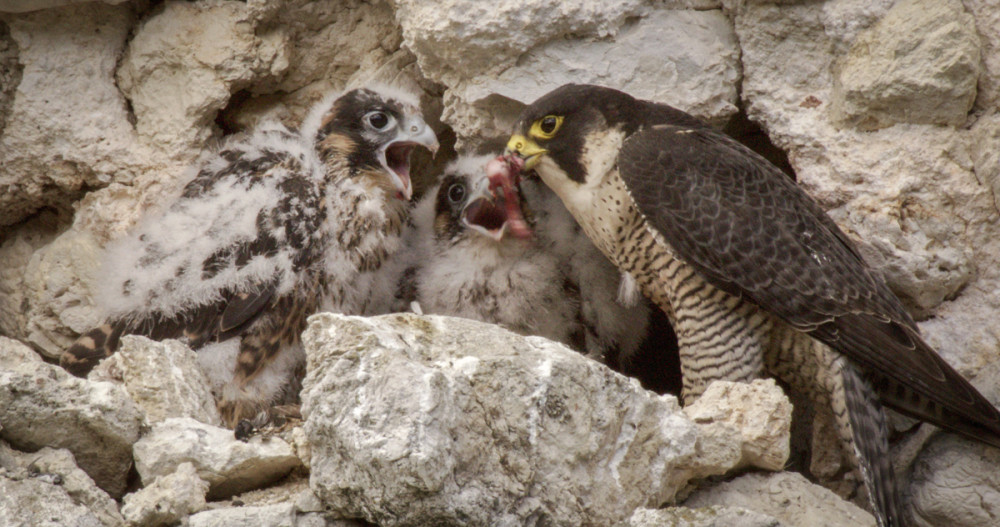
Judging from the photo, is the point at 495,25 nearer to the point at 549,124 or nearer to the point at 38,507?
the point at 549,124

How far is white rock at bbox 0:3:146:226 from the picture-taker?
4102 millimetres

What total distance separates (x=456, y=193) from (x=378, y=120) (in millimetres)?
554

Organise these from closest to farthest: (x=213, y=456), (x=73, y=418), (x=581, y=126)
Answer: (x=73, y=418)
(x=213, y=456)
(x=581, y=126)

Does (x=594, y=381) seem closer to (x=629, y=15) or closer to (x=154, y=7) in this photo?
(x=629, y=15)

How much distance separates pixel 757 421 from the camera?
2762 millimetres

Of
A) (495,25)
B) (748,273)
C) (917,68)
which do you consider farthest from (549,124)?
(917,68)

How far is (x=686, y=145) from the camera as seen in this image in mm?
3527

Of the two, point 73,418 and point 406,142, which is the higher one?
point 406,142

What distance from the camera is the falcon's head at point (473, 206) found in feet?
13.5

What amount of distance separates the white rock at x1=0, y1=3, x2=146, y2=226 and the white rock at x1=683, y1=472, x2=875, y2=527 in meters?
2.94

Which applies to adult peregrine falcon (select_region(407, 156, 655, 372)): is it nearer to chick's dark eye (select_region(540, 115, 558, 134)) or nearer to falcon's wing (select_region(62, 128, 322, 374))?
chick's dark eye (select_region(540, 115, 558, 134))

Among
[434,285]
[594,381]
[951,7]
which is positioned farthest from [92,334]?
[951,7]

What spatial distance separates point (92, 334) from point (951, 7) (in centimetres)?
350

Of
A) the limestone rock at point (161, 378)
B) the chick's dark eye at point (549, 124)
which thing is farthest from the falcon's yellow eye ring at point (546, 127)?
the limestone rock at point (161, 378)
